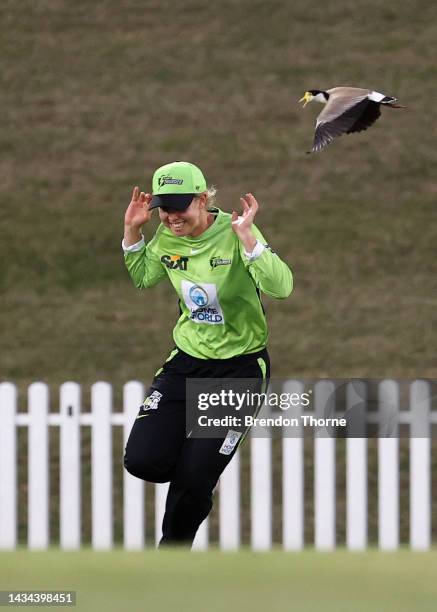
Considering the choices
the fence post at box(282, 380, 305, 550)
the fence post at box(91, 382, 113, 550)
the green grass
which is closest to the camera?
the fence post at box(282, 380, 305, 550)

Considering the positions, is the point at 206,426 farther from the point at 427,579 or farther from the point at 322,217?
the point at 322,217

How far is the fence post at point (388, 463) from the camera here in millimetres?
8320

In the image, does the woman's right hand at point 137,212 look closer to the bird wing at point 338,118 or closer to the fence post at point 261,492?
the bird wing at point 338,118

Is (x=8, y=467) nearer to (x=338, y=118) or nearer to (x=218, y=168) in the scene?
(x=338, y=118)

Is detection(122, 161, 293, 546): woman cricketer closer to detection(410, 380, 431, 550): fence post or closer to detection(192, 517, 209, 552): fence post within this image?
detection(410, 380, 431, 550): fence post

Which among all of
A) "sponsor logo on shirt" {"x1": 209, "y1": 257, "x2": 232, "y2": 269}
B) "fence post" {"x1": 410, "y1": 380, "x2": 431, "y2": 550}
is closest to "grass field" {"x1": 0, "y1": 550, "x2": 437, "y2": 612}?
"sponsor logo on shirt" {"x1": 209, "y1": 257, "x2": 232, "y2": 269}

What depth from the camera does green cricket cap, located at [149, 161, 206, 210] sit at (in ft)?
20.4

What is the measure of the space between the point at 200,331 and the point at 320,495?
2.55 metres

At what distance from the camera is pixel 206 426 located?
249 inches

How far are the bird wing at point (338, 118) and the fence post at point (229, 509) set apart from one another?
8.95 feet

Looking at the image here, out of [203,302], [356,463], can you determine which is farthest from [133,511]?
[203,302]

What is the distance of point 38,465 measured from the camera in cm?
894

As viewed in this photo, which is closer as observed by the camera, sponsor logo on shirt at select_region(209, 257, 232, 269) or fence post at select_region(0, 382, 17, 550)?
sponsor logo on shirt at select_region(209, 257, 232, 269)

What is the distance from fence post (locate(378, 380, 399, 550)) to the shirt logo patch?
2152mm
